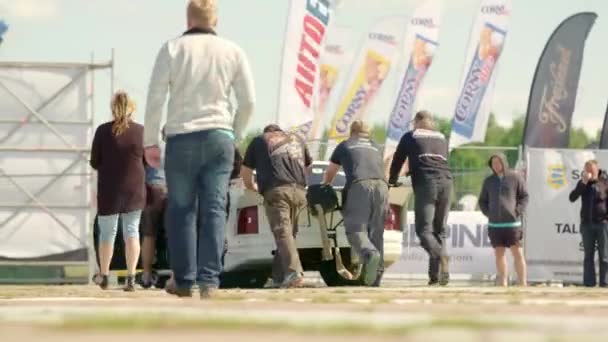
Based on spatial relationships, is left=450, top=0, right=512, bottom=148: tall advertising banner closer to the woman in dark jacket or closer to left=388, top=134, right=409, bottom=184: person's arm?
left=388, top=134, right=409, bottom=184: person's arm

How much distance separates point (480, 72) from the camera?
1553 inches

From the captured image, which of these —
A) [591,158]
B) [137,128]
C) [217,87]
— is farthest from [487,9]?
[217,87]

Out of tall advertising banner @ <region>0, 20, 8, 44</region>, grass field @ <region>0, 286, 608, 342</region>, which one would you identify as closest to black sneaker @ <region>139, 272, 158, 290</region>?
tall advertising banner @ <region>0, 20, 8, 44</region>

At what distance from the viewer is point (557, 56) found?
112 feet

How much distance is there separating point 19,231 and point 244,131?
562 inches

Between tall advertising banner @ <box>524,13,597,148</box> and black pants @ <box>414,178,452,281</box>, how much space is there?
14.7 meters

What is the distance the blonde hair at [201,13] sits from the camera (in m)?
11.5

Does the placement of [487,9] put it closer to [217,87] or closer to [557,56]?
[557,56]

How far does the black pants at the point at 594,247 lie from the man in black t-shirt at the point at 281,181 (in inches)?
320

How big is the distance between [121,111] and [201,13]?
429 cm

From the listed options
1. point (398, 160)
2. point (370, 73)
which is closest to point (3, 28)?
point (398, 160)

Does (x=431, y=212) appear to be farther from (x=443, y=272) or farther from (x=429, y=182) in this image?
(x=443, y=272)

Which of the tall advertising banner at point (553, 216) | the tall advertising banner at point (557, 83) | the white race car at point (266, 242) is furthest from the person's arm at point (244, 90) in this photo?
the tall advertising banner at point (557, 83)

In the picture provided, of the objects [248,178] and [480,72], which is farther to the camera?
[480,72]
